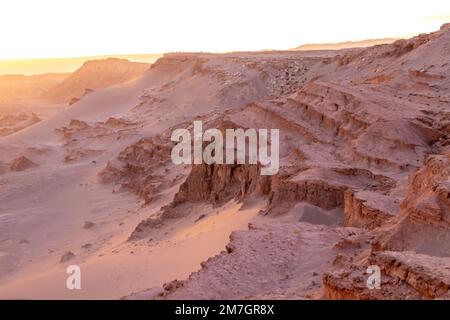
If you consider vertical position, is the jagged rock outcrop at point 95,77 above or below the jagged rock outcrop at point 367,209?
above

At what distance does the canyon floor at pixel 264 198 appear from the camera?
5.87 metres

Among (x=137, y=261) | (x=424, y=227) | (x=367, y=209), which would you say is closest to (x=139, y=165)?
(x=137, y=261)

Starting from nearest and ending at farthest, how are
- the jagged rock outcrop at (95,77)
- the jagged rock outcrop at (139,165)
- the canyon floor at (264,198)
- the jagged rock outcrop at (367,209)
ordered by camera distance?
the canyon floor at (264,198)
the jagged rock outcrop at (367,209)
the jagged rock outcrop at (139,165)
the jagged rock outcrop at (95,77)

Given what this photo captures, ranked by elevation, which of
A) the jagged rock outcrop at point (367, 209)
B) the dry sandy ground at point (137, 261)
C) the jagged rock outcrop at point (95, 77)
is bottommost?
the dry sandy ground at point (137, 261)

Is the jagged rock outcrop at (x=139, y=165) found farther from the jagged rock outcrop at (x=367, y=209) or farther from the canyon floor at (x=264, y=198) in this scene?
the jagged rock outcrop at (x=367, y=209)

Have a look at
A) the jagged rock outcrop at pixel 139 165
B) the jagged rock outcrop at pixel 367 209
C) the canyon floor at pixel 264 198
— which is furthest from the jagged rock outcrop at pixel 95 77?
the jagged rock outcrop at pixel 367 209

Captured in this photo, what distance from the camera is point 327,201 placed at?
9.40m

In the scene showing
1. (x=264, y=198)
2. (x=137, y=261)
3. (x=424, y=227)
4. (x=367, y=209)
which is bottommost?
(x=137, y=261)

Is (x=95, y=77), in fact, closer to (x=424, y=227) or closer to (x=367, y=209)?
(x=367, y=209)

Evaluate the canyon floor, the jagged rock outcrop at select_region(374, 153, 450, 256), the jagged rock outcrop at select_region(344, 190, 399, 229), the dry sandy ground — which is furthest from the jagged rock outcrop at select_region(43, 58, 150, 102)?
the jagged rock outcrop at select_region(374, 153, 450, 256)

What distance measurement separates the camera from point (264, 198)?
1056 centimetres
